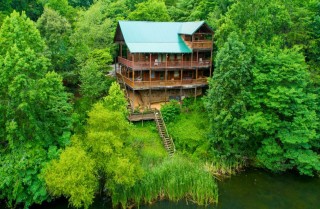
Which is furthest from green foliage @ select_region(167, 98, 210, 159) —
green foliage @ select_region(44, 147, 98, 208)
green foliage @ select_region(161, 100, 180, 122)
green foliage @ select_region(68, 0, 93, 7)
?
green foliage @ select_region(68, 0, 93, 7)

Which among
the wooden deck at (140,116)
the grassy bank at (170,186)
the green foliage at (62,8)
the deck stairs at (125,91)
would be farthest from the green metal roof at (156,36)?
the grassy bank at (170,186)

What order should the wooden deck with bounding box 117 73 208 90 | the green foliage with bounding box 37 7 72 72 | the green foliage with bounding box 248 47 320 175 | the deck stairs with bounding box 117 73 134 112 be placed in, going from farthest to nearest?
the wooden deck with bounding box 117 73 208 90 < the deck stairs with bounding box 117 73 134 112 < the green foliage with bounding box 37 7 72 72 < the green foliage with bounding box 248 47 320 175

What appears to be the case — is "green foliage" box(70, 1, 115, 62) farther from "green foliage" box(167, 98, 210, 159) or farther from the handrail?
"green foliage" box(167, 98, 210, 159)

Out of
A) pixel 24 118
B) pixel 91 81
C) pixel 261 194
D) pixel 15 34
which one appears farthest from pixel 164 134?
pixel 15 34

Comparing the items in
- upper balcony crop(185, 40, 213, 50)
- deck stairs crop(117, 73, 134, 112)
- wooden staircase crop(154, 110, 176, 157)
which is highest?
upper balcony crop(185, 40, 213, 50)

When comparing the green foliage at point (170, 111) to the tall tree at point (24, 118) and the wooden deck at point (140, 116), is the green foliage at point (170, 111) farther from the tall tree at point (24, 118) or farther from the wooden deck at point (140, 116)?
the tall tree at point (24, 118)

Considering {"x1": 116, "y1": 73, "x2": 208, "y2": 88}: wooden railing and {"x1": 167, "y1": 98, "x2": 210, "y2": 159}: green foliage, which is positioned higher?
{"x1": 116, "y1": 73, "x2": 208, "y2": 88}: wooden railing

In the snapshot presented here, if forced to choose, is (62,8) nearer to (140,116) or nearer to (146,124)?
(140,116)

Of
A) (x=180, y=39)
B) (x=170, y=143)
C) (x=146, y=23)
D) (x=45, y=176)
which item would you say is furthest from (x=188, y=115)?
(x=45, y=176)
